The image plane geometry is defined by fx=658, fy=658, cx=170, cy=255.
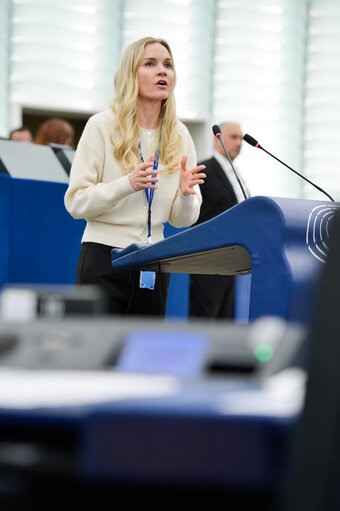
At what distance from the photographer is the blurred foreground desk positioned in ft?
0.84

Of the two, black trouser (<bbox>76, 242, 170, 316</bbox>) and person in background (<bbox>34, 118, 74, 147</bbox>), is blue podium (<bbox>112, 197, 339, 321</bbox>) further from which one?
person in background (<bbox>34, 118, 74, 147</bbox>)

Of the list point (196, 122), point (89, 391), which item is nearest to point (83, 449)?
point (89, 391)

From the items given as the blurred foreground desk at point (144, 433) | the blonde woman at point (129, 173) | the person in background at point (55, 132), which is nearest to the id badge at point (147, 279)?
the blonde woman at point (129, 173)

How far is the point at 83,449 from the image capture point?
10.5 inches

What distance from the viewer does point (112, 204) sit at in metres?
1.46

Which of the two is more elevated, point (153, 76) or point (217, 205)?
point (153, 76)

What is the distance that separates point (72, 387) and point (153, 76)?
1.41m

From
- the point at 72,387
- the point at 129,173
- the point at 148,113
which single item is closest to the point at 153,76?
the point at 148,113

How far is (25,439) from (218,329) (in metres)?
0.10

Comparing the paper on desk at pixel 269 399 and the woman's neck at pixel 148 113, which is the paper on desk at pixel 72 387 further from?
the woman's neck at pixel 148 113

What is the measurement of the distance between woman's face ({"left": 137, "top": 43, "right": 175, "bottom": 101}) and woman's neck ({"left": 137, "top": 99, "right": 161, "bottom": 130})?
0.06 ft

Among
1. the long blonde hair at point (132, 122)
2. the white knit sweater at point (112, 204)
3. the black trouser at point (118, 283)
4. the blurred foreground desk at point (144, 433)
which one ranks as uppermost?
the long blonde hair at point (132, 122)

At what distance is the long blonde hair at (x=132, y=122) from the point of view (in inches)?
59.7

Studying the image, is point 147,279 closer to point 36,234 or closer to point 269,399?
point 36,234
